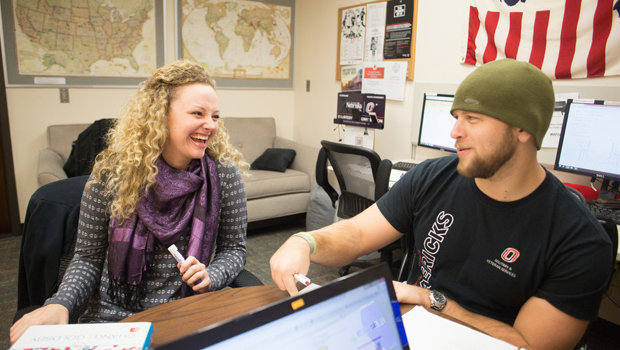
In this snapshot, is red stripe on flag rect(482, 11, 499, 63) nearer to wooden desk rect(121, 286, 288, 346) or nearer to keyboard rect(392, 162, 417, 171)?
keyboard rect(392, 162, 417, 171)

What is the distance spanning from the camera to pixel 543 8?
234 cm

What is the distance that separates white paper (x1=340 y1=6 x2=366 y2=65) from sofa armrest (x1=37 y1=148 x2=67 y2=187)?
250cm

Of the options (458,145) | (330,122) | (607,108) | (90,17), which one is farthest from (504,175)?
(90,17)

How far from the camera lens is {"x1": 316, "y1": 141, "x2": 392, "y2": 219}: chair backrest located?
7.14ft

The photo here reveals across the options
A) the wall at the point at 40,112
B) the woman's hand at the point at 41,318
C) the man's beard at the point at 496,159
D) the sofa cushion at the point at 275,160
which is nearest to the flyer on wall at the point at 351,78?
the sofa cushion at the point at 275,160

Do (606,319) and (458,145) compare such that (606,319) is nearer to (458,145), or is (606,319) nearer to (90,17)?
(458,145)

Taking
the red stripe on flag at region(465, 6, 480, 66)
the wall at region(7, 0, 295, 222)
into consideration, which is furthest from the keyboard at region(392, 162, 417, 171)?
the wall at region(7, 0, 295, 222)

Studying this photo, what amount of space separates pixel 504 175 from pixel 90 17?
11.4ft

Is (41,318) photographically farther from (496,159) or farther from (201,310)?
(496,159)

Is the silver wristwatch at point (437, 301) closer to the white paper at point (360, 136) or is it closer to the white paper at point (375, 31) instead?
the white paper at point (360, 136)

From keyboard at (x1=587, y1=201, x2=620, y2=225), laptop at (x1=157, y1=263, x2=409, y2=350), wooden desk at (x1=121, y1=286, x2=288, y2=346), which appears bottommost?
wooden desk at (x1=121, y1=286, x2=288, y2=346)

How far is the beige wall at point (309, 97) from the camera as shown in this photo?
113 inches

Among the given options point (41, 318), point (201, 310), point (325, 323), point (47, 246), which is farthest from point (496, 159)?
point (47, 246)

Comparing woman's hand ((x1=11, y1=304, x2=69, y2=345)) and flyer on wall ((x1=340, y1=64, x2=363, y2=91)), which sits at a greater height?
flyer on wall ((x1=340, y1=64, x2=363, y2=91))
